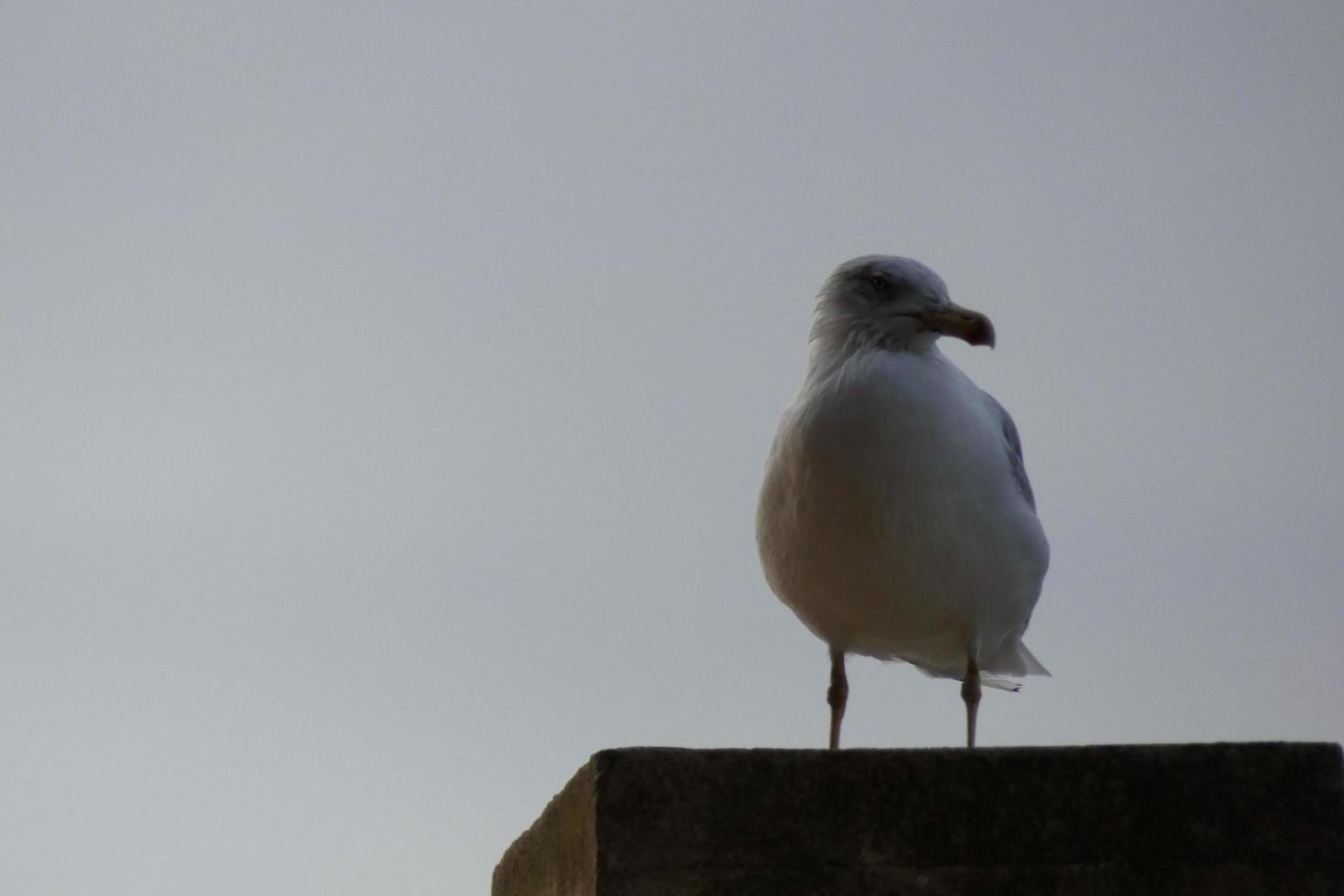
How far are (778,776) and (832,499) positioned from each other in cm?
206

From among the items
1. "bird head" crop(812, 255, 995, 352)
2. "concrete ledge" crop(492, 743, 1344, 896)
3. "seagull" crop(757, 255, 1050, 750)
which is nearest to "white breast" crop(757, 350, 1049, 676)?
"seagull" crop(757, 255, 1050, 750)

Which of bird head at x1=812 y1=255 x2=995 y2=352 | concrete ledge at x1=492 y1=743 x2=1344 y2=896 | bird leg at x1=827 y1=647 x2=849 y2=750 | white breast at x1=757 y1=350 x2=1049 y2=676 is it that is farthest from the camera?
bird head at x1=812 y1=255 x2=995 y2=352

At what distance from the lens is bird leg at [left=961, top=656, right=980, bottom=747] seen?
6.29 m

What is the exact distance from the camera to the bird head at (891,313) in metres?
6.39

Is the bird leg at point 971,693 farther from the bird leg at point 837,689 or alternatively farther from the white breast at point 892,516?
the bird leg at point 837,689

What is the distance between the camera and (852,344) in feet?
21.0

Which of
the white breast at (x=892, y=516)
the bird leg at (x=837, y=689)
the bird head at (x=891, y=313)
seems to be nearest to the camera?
the white breast at (x=892, y=516)

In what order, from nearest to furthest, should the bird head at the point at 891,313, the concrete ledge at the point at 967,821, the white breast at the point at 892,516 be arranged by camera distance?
1. the concrete ledge at the point at 967,821
2. the white breast at the point at 892,516
3. the bird head at the point at 891,313

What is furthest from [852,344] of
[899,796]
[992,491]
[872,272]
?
[899,796]

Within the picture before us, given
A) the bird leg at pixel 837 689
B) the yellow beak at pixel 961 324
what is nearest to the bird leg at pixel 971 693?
the bird leg at pixel 837 689

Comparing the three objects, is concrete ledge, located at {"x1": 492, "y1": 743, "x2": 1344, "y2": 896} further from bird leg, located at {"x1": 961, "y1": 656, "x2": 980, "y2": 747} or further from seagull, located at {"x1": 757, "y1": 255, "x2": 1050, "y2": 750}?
bird leg, located at {"x1": 961, "y1": 656, "x2": 980, "y2": 747}

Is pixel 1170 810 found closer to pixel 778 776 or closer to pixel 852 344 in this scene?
pixel 778 776

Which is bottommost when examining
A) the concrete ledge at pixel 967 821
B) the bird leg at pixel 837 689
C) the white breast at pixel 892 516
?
the bird leg at pixel 837 689

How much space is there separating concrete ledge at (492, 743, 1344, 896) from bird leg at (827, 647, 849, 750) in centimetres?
243
